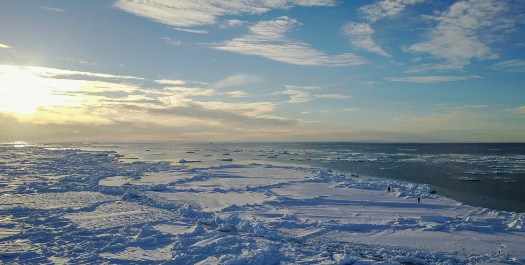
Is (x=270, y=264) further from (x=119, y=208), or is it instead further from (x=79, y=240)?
(x=119, y=208)

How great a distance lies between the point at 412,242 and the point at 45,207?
14698 mm

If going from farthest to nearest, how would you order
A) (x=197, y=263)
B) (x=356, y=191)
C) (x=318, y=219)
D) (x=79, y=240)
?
(x=356, y=191)
(x=318, y=219)
(x=79, y=240)
(x=197, y=263)

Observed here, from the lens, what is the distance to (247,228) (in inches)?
457

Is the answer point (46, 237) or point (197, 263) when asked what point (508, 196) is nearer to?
point (197, 263)

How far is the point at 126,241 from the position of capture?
9.84 metres

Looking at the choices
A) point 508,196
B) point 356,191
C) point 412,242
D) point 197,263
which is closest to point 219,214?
point 197,263

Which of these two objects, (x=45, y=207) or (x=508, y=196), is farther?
(x=508, y=196)

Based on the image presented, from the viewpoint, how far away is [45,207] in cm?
1398

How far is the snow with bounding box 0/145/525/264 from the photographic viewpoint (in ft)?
29.0

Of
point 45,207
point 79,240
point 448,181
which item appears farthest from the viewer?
point 448,181

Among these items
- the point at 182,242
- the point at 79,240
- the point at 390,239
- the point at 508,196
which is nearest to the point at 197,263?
the point at 182,242

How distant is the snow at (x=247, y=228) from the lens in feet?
29.0

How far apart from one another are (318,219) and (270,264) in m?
4.88

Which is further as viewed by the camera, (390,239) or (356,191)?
(356,191)
